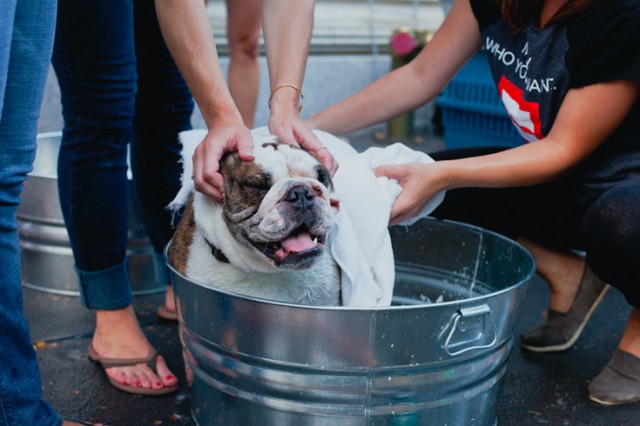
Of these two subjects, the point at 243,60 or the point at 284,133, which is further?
the point at 243,60

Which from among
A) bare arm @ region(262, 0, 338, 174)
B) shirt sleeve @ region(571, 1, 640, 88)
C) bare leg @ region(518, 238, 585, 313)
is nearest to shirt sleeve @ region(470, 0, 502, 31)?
shirt sleeve @ region(571, 1, 640, 88)

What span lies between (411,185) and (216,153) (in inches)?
17.6

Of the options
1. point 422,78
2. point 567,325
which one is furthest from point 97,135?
point 567,325

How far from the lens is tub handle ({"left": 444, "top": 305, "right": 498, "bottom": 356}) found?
137 cm

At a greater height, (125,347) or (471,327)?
(471,327)

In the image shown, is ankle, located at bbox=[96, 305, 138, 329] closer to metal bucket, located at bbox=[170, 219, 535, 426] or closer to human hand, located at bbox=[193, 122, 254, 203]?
metal bucket, located at bbox=[170, 219, 535, 426]

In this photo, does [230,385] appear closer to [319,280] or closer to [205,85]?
[319,280]

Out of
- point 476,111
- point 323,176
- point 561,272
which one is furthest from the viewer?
point 476,111

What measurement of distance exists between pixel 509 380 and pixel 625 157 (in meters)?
0.66

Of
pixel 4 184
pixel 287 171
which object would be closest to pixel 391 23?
pixel 287 171

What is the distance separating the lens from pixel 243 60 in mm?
2801

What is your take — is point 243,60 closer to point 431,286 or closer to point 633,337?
point 431,286

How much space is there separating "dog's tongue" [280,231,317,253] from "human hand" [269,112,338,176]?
0.18 m

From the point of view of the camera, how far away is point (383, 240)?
167cm
